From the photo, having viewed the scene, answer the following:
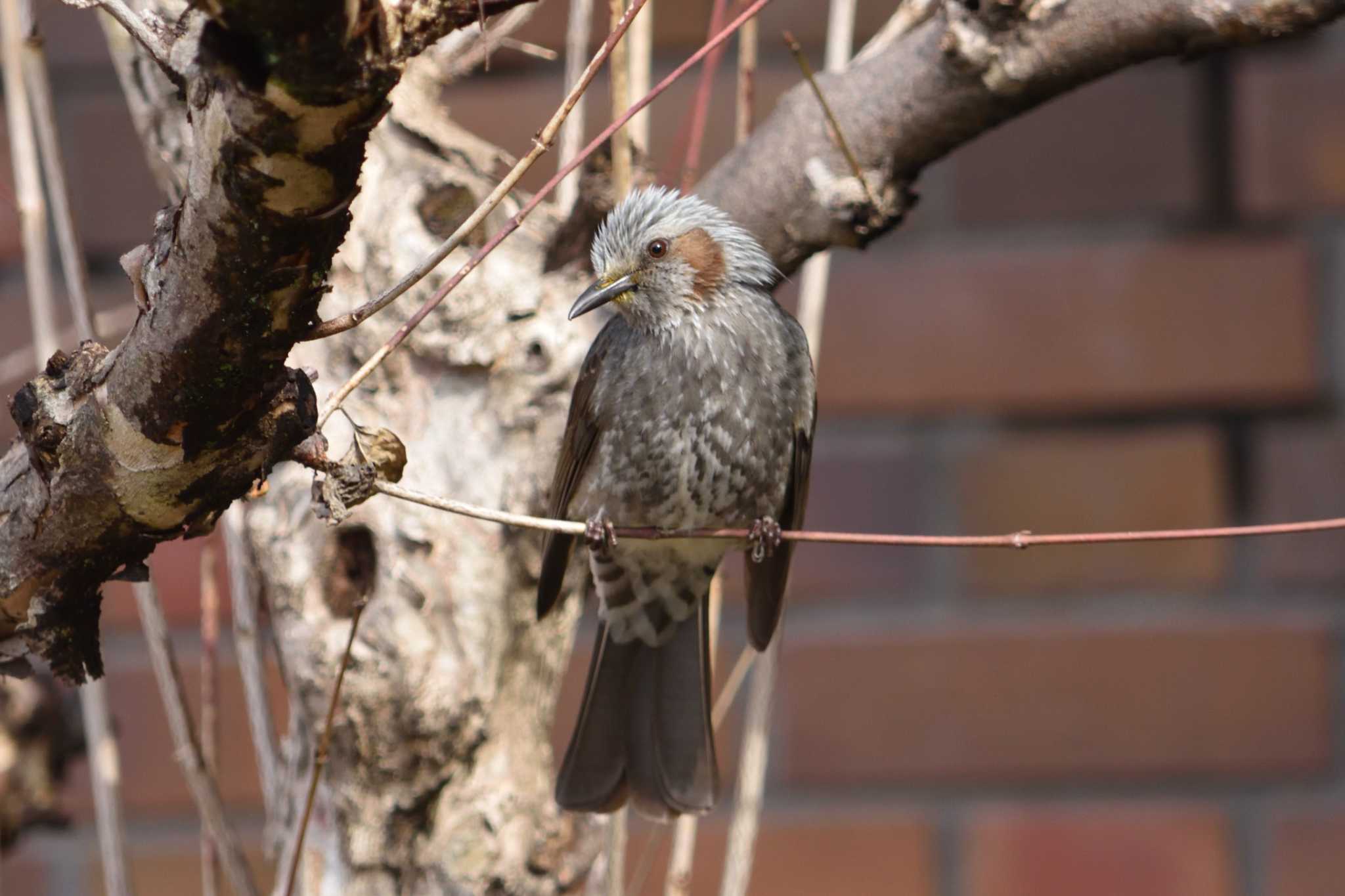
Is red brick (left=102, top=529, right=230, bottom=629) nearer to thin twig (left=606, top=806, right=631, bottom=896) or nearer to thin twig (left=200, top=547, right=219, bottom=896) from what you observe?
thin twig (left=200, top=547, right=219, bottom=896)

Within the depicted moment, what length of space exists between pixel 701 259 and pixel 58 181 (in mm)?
486

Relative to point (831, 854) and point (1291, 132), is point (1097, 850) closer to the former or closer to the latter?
point (831, 854)

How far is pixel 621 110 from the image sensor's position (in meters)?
0.84

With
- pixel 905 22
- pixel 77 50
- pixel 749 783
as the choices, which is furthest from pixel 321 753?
pixel 77 50

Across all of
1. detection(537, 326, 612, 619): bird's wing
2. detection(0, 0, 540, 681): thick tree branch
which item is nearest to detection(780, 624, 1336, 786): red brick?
detection(537, 326, 612, 619): bird's wing

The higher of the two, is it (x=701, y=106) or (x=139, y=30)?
(x=701, y=106)

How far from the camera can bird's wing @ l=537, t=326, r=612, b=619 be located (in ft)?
3.05

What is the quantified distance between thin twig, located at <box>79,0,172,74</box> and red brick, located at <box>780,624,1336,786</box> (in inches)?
42.4

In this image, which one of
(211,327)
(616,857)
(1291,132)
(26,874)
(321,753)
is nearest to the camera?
(211,327)

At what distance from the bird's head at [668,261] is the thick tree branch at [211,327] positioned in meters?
0.40

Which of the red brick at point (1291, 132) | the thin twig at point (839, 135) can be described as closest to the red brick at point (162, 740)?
the thin twig at point (839, 135)

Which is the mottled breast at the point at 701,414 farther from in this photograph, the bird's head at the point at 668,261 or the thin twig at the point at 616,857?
the thin twig at the point at 616,857

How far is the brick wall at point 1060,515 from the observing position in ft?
4.68

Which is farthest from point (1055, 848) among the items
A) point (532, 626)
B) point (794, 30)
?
point (794, 30)
